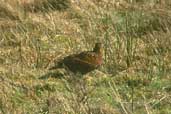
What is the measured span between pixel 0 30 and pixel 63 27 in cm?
87

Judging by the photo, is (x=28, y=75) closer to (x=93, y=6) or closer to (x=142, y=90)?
(x=142, y=90)

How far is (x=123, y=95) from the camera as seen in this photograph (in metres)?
6.95

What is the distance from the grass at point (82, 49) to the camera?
20.9 feet

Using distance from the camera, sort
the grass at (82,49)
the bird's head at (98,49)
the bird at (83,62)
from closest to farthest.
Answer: the grass at (82,49), the bird at (83,62), the bird's head at (98,49)

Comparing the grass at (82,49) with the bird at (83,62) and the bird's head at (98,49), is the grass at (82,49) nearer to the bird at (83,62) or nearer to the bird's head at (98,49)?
the bird at (83,62)

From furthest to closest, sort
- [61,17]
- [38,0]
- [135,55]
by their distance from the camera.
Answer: [38,0]
[61,17]
[135,55]

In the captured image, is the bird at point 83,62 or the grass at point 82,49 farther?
the bird at point 83,62

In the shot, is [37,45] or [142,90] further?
[37,45]

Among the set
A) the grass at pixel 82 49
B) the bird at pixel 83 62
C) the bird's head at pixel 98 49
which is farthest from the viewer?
the bird's head at pixel 98 49

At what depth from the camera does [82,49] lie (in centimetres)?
872

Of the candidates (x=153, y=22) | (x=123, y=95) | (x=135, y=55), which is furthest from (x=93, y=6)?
(x=123, y=95)

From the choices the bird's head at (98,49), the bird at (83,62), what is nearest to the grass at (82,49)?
the bird at (83,62)

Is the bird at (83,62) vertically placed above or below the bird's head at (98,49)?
below

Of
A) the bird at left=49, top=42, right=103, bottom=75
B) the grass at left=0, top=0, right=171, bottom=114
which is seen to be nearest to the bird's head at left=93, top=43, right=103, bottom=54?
the bird at left=49, top=42, right=103, bottom=75
